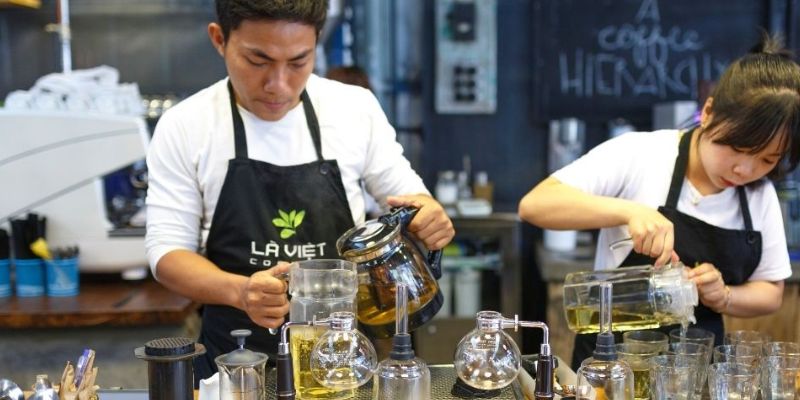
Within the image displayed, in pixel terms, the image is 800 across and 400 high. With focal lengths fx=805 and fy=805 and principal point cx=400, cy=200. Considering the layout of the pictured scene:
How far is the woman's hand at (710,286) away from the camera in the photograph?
1.63 metres

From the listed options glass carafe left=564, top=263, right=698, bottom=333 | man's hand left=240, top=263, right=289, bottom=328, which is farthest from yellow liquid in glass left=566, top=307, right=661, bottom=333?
man's hand left=240, top=263, right=289, bottom=328

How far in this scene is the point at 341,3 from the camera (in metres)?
3.48

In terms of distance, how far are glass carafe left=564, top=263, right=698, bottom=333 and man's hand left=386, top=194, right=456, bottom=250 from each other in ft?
0.90

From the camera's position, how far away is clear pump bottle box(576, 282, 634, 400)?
1278 millimetres

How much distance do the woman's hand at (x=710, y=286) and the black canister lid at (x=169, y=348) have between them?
3.17 ft

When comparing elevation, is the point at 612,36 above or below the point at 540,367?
above

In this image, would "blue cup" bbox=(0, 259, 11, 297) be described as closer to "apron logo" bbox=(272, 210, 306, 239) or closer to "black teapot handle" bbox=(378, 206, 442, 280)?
"apron logo" bbox=(272, 210, 306, 239)

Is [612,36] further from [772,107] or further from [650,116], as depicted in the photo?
[772,107]

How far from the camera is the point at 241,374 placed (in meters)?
1.27

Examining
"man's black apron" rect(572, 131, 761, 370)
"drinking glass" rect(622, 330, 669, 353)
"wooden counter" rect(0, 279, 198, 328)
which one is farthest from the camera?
"wooden counter" rect(0, 279, 198, 328)

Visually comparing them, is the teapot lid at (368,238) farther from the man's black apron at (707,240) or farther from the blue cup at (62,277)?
the blue cup at (62,277)

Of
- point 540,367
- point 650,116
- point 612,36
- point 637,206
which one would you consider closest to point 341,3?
point 612,36

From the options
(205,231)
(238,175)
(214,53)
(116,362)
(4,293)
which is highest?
(214,53)

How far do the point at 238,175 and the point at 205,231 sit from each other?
16cm
